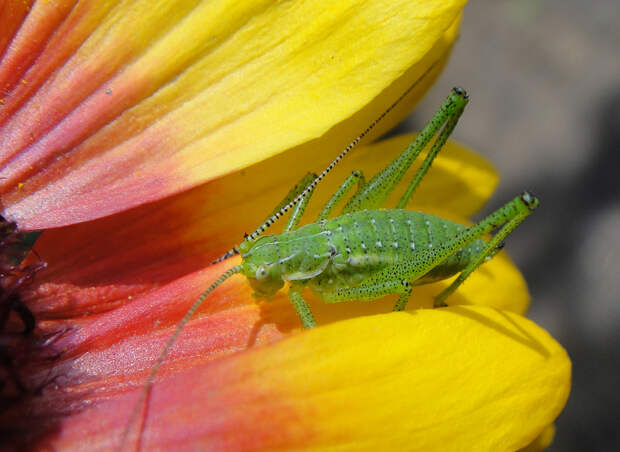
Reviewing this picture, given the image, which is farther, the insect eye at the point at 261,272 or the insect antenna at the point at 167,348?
the insect eye at the point at 261,272

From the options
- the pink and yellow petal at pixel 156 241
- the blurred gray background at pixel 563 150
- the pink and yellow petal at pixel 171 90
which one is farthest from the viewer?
the blurred gray background at pixel 563 150

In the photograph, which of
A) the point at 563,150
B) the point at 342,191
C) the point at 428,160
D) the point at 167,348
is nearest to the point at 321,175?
the point at 342,191

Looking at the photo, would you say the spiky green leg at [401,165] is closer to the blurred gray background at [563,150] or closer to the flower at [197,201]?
the flower at [197,201]

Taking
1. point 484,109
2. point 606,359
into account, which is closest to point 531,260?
point 606,359

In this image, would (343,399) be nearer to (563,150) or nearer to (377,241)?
(377,241)

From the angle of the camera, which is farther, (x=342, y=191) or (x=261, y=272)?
(x=342, y=191)

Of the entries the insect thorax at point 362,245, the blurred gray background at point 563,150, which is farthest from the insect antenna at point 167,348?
the blurred gray background at point 563,150
